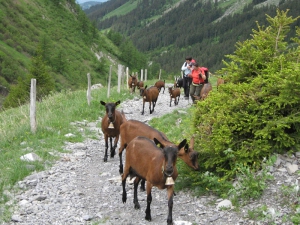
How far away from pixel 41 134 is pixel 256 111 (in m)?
7.58

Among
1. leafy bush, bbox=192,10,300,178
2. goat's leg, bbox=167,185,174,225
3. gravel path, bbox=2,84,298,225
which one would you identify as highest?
leafy bush, bbox=192,10,300,178

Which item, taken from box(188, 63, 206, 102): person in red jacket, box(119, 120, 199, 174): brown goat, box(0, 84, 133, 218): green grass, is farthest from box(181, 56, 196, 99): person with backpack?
box(119, 120, 199, 174): brown goat

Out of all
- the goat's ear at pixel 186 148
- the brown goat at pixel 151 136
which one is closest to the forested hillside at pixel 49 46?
the brown goat at pixel 151 136

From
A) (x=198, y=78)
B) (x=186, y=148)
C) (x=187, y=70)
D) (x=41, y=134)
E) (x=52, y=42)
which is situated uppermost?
(x=52, y=42)

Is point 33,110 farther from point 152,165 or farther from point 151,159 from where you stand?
point 152,165

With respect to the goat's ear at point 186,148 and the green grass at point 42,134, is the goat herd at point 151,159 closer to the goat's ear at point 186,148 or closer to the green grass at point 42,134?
the goat's ear at point 186,148

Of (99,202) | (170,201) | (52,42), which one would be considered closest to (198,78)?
(99,202)

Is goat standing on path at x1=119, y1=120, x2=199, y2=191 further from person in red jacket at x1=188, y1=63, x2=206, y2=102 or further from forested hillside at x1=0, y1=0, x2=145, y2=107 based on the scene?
forested hillside at x1=0, y1=0, x2=145, y2=107

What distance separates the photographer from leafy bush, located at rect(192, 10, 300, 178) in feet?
21.7

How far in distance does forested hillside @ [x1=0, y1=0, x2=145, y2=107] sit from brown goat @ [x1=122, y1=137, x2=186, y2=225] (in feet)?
132

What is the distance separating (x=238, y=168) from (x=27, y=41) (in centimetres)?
7169

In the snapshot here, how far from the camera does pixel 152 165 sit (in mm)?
6312

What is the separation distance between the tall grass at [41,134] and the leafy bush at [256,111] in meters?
4.49

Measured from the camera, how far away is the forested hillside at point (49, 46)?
5750cm
